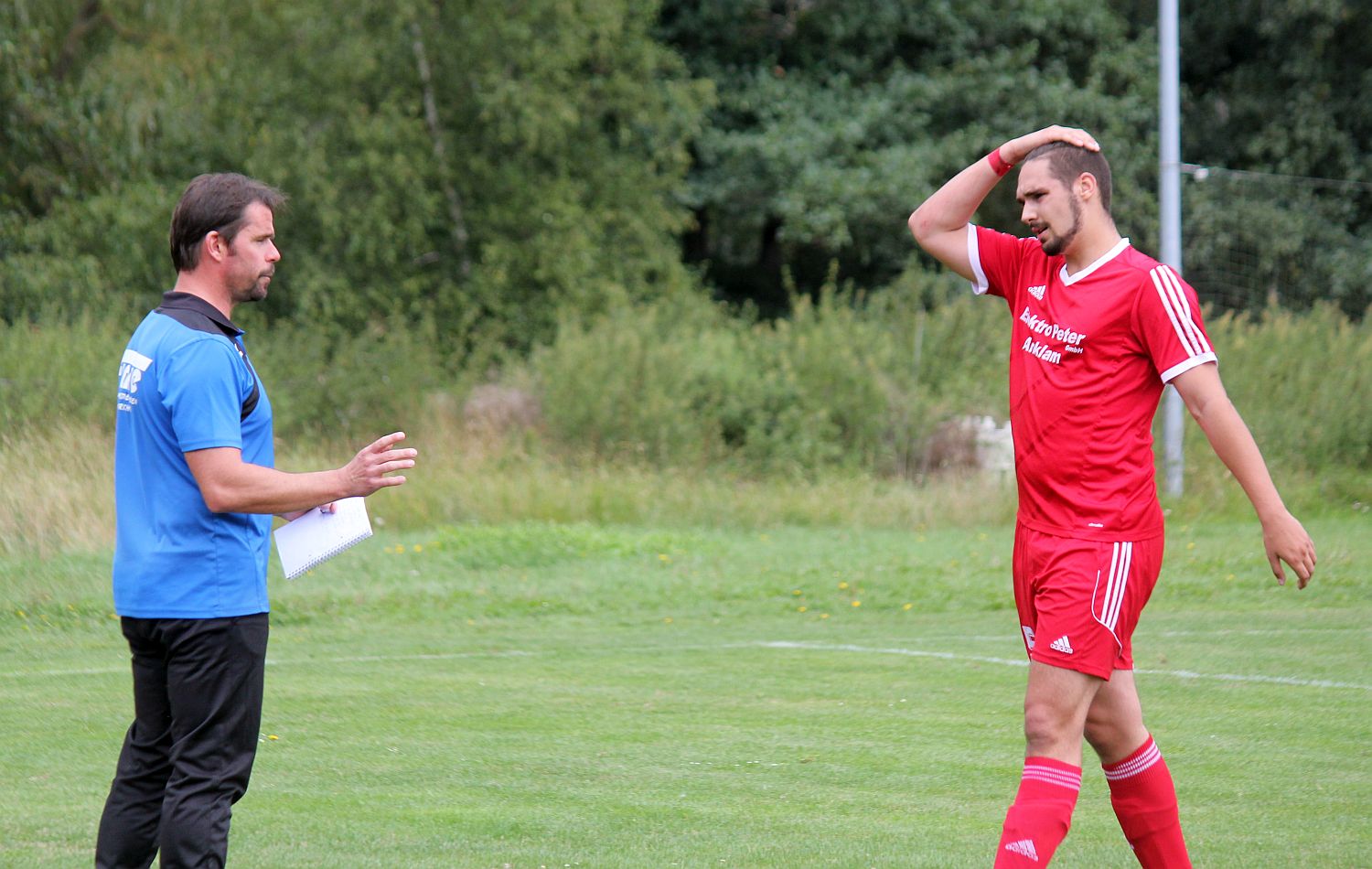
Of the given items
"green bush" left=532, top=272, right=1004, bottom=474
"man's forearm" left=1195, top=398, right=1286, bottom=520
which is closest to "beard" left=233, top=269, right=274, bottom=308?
"man's forearm" left=1195, top=398, right=1286, bottom=520

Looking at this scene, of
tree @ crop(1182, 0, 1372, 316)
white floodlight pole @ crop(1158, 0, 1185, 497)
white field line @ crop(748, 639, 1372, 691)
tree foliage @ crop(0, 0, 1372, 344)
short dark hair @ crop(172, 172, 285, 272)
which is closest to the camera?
short dark hair @ crop(172, 172, 285, 272)

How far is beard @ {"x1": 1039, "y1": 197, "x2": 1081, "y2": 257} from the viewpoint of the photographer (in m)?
4.37

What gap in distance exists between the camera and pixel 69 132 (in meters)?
25.4

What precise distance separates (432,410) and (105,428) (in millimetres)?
4952

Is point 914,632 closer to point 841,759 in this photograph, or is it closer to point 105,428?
point 841,759

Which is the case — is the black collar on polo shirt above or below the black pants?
above

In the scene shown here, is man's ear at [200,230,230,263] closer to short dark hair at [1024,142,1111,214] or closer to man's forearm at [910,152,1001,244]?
man's forearm at [910,152,1001,244]

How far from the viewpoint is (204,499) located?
396 cm

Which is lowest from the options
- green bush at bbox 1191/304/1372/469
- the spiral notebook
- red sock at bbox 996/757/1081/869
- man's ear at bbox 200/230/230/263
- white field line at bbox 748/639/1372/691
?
green bush at bbox 1191/304/1372/469

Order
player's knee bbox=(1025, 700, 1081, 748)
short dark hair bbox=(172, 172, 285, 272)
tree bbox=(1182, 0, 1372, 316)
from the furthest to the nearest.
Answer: tree bbox=(1182, 0, 1372, 316)
player's knee bbox=(1025, 700, 1081, 748)
short dark hair bbox=(172, 172, 285, 272)

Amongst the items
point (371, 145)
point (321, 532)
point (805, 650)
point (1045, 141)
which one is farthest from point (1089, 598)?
point (371, 145)

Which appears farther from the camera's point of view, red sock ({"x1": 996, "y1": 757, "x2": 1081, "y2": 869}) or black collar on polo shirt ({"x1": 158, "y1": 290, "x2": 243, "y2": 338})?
red sock ({"x1": 996, "y1": 757, "x2": 1081, "y2": 869})

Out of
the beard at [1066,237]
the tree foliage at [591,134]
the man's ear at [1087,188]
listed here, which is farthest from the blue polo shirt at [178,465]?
the tree foliage at [591,134]

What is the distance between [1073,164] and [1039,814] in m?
1.82
